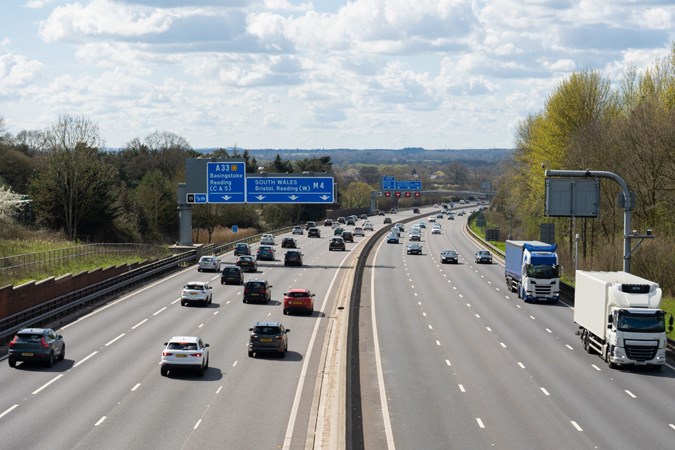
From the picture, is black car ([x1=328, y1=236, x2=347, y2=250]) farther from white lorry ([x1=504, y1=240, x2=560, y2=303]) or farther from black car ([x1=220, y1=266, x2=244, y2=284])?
white lorry ([x1=504, y1=240, x2=560, y2=303])

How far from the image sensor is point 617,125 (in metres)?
76.6

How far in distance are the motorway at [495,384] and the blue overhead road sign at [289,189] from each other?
30916 mm

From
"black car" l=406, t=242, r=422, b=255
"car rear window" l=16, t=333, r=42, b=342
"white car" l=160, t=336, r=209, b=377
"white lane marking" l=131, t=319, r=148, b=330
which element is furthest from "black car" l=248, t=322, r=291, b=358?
"black car" l=406, t=242, r=422, b=255

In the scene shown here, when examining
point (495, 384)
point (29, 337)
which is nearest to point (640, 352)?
point (495, 384)

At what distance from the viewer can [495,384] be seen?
32.6 meters

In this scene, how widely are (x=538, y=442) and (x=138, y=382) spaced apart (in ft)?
43.7

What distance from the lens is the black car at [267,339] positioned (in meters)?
37.2

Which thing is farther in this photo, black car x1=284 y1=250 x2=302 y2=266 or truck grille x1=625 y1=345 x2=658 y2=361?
black car x1=284 y1=250 x2=302 y2=266

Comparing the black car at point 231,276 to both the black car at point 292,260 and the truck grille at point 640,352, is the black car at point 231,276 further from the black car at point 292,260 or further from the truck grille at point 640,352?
the truck grille at point 640,352

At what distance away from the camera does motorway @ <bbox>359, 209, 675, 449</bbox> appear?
83.0ft

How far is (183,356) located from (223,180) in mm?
53893

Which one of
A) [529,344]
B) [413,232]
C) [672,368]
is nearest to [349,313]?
[529,344]

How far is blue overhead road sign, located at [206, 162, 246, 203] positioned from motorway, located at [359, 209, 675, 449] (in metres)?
30.8

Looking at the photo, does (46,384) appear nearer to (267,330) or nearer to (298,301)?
(267,330)
